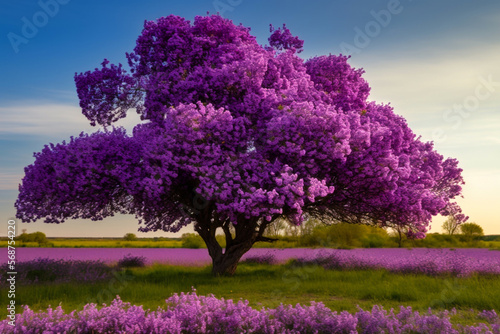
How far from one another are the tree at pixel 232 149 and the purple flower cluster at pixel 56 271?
7.96 feet

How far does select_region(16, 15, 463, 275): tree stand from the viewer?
624 inches

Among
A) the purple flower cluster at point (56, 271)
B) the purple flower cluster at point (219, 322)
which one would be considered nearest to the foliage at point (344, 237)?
the purple flower cluster at point (56, 271)

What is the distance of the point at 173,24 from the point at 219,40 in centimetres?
210

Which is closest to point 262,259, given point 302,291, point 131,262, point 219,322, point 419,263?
point 131,262

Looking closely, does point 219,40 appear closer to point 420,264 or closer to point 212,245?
point 212,245

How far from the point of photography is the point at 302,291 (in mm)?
16828

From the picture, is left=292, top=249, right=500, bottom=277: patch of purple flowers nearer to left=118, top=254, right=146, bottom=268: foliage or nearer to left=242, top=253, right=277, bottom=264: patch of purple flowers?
left=242, top=253, right=277, bottom=264: patch of purple flowers

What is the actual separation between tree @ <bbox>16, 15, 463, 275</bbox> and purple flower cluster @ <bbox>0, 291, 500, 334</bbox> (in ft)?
19.1

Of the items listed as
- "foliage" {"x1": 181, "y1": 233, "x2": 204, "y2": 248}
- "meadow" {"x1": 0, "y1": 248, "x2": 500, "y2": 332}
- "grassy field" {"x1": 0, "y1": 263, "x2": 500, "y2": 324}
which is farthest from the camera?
"foliage" {"x1": 181, "y1": 233, "x2": 204, "y2": 248}

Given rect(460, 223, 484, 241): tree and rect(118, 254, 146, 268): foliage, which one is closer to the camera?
rect(118, 254, 146, 268): foliage

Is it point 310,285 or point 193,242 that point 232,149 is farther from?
point 193,242

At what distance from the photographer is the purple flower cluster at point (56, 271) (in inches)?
742

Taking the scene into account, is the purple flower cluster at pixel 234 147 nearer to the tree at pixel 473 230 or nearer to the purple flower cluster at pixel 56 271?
the purple flower cluster at pixel 56 271

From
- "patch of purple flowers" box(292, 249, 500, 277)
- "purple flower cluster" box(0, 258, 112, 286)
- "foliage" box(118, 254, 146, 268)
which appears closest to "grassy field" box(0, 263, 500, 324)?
"patch of purple flowers" box(292, 249, 500, 277)
